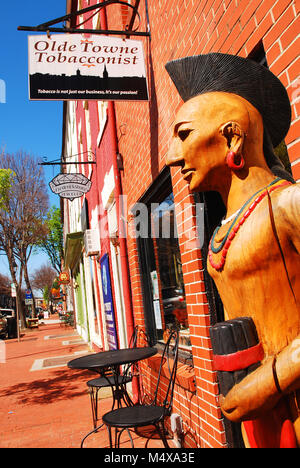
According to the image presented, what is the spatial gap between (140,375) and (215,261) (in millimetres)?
4310

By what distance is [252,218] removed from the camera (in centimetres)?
117

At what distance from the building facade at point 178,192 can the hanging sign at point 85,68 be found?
0.77 feet

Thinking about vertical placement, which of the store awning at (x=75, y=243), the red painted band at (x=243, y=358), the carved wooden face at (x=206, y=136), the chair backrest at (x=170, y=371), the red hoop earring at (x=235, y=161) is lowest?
the chair backrest at (x=170, y=371)

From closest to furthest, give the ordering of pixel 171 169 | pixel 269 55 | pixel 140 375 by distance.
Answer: pixel 269 55, pixel 171 169, pixel 140 375

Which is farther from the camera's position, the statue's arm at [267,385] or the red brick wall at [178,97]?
the red brick wall at [178,97]

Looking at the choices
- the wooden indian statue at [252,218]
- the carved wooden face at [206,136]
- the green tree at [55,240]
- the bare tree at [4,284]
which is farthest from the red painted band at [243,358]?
the bare tree at [4,284]

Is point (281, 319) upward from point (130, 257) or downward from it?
downward

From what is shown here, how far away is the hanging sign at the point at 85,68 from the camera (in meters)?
3.72

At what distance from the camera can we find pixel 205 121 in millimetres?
1307

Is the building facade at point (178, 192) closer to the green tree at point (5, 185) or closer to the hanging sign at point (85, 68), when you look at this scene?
the hanging sign at point (85, 68)

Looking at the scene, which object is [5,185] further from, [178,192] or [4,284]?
[4,284]
